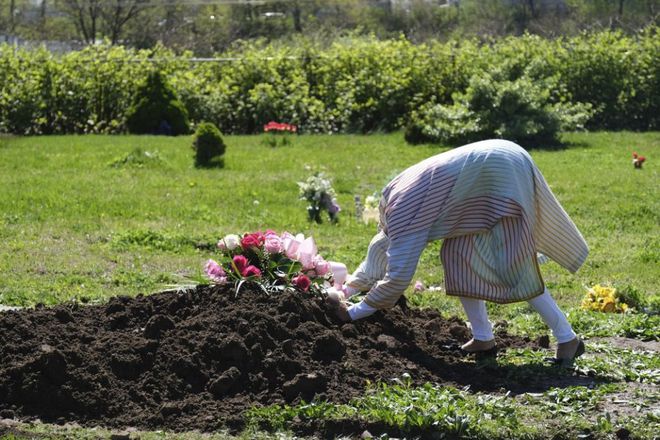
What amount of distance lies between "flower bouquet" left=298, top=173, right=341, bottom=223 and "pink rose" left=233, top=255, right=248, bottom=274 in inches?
196

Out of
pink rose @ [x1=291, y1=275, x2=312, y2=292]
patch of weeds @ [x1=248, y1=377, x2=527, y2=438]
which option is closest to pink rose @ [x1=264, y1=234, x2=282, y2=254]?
pink rose @ [x1=291, y1=275, x2=312, y2=292]

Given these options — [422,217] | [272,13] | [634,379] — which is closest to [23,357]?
[422,217]

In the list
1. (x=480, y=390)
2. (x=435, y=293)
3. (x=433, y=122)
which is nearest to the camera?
(x=480, y=390)

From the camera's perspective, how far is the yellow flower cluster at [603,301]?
8.66m

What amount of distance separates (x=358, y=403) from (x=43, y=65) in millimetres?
15970

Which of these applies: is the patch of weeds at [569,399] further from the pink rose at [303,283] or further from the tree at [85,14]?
the tree at [85,14]

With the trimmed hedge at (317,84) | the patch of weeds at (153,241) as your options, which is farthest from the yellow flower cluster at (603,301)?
the trimmed hedge at (317,84)

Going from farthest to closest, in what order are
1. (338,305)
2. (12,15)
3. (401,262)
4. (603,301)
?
(12,15) → (603,301) → (338,305) → (401,262)

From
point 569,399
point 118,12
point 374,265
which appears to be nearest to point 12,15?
point 118,12

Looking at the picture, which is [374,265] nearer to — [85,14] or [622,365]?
[622,365]

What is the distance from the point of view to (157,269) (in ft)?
32.9

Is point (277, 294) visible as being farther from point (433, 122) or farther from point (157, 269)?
point (433, 122)

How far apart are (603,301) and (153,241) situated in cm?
448

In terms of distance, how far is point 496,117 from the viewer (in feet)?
58.3
